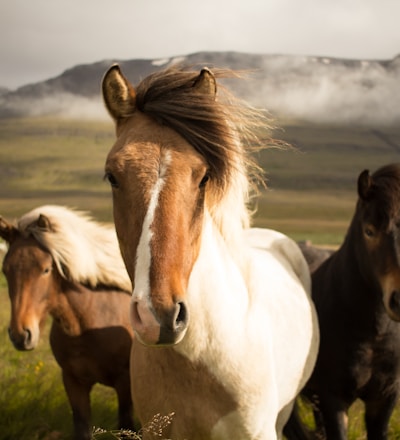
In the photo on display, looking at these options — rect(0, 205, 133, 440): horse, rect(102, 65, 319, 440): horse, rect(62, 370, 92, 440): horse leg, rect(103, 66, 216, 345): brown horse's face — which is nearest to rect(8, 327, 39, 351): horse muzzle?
rect(0, 205, 133, 440): horse

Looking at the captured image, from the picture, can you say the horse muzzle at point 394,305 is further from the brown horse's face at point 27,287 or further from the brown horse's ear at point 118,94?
the brown horse's face at point 27,287

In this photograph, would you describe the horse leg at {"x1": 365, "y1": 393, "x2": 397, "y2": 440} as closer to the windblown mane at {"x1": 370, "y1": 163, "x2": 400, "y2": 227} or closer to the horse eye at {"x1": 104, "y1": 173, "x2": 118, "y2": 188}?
the windblown mane at {"x1": 370, "y1": 163, "x2": 400, "y2": 227}

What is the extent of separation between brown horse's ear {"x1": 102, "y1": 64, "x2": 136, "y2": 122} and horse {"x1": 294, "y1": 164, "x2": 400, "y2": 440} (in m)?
1.86

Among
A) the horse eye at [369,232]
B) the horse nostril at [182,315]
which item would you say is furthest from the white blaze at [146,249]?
the horse eye at [369,232]

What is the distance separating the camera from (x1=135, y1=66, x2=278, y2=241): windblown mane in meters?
2.99

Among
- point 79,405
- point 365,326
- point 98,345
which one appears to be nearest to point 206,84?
point 365,326

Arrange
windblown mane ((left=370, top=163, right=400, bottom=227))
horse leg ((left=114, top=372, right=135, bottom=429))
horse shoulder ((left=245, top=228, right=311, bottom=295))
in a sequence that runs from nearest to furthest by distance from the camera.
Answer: windblown mane ((left=370, top=163, right=400, bottom=227)), horse shoulder ((left=245, top=228, right=311, bottom=295)), horse leg ((left=114, top=372, right=135, bottom=429))

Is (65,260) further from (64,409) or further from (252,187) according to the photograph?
(252,187)

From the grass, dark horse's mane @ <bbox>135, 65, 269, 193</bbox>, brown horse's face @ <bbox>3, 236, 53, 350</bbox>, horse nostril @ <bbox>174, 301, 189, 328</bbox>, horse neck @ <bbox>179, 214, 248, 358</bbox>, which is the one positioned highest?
dark horse's mane @ <bbox>135, 65, 269, 193</bbox>

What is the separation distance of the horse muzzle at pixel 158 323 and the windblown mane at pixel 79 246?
3.26 meters

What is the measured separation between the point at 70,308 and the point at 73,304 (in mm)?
47

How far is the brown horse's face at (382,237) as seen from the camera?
393 cm

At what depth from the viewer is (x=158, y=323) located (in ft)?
8.06

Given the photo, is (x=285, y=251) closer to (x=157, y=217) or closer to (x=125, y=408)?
(x=125, y=408)
